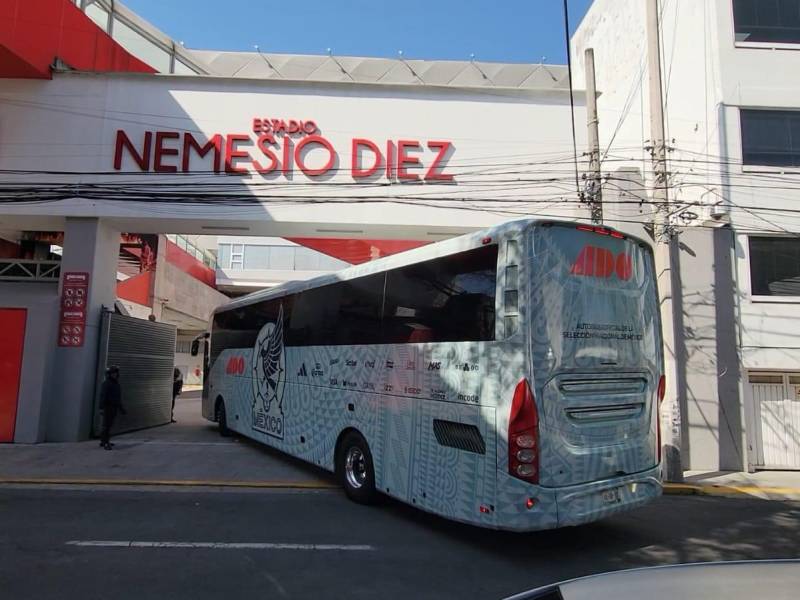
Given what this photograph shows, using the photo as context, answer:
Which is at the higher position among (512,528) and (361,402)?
(361,402)

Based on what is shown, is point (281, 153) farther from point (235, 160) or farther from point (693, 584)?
point (693, 584)

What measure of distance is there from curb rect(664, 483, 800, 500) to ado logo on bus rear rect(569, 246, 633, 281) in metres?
4.76

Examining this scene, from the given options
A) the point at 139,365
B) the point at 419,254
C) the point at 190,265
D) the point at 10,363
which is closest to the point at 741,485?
the point at 419,254

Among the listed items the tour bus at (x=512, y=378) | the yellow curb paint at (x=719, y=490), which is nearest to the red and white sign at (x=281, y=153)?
the tour bus at (x=512, y=378)

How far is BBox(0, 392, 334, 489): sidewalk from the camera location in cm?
836

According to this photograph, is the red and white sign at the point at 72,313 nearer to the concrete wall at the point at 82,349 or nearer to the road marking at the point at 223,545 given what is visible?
the concrete wall at the point at 82,349

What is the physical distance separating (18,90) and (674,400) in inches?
596

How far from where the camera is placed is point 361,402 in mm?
7148

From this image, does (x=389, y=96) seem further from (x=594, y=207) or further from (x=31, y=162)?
(x=31, y=162)

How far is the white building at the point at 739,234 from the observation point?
10461 mm

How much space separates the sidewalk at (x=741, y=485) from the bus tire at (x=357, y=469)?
195 inches

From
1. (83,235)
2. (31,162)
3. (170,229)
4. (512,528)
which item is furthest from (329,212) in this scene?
(512,528)

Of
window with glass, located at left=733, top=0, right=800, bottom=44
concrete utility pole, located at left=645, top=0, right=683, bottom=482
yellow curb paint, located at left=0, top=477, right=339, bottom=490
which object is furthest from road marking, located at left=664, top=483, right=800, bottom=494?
window with glass, located at left=733, top=0, right=800, bottom=44

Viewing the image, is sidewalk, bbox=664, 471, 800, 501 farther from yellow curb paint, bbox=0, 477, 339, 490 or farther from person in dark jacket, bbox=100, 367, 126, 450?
person in dark jacket, bbox=100, 367, 126, 450
